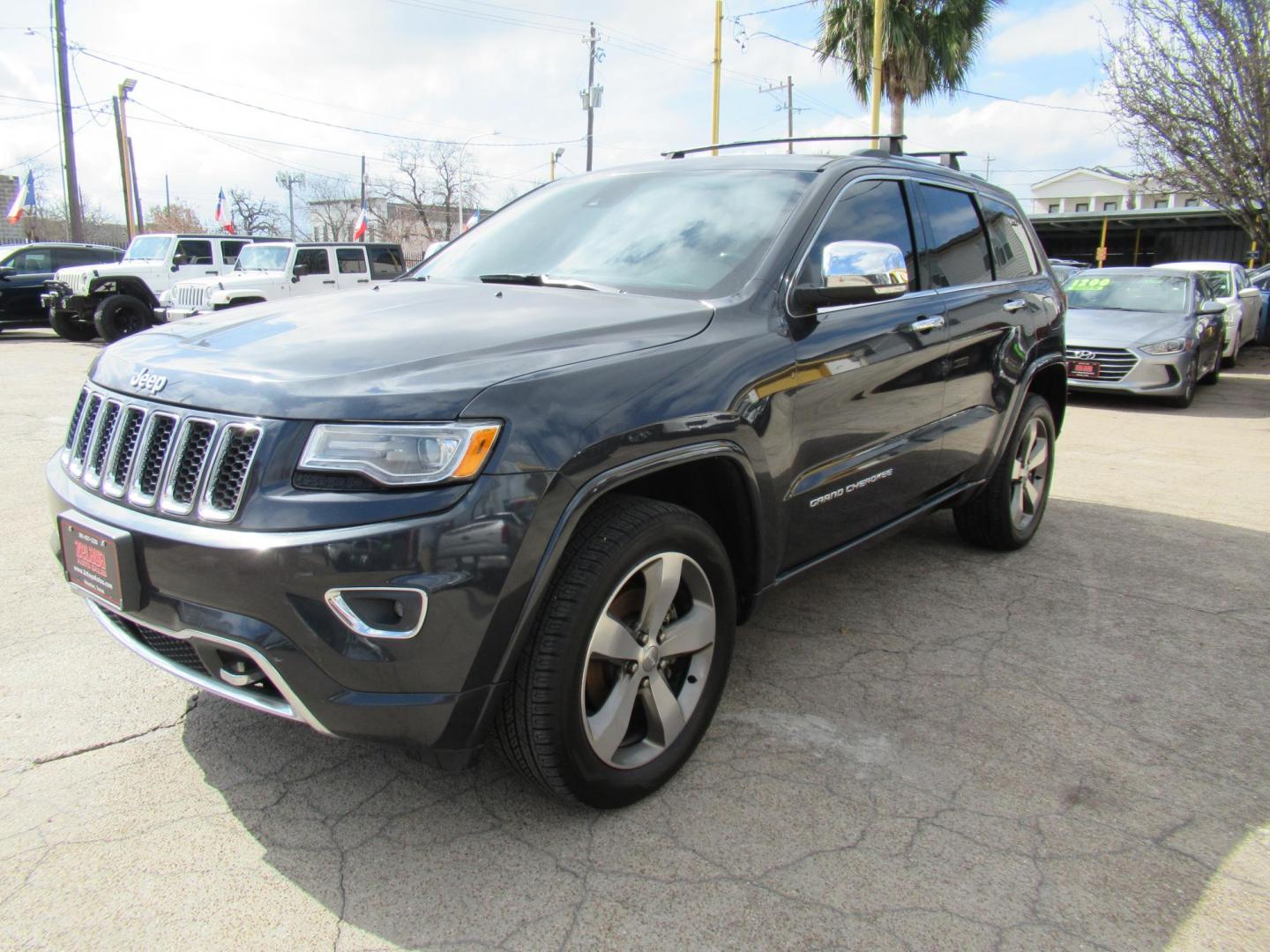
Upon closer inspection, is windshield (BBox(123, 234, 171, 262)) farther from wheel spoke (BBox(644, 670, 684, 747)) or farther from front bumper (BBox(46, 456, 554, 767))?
wheel spoke (BBox(644, 670, 684, 747))

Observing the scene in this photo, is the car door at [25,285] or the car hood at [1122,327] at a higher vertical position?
the car door at [25,285]

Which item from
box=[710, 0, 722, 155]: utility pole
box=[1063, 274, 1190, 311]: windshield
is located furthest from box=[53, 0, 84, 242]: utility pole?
box=[1063, 274, 1190, 311]: windshield

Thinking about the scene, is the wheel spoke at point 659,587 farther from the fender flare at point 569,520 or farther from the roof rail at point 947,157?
the roof rail at point 947,157

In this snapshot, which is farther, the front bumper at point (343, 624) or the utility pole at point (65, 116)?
the utility pole at point (65, 116)

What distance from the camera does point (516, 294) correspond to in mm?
2908

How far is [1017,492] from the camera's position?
473 cm

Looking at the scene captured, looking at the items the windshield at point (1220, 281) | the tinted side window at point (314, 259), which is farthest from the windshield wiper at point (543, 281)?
the windshield at point (1220, 281)

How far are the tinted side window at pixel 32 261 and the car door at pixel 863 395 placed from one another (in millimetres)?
18556

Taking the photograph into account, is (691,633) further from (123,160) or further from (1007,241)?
(123,160)

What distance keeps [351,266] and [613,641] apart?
15.1m

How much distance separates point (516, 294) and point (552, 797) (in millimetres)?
1479

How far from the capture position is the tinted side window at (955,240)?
12.7 ft

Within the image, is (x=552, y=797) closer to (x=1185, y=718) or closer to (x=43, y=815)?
(x=43, y=815)

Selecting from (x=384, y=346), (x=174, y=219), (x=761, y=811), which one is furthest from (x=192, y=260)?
(x=174, y=219)
